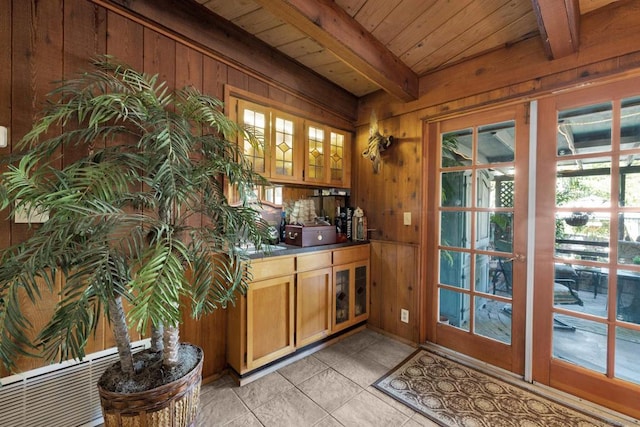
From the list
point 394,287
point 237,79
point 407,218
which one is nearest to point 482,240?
point 407,218

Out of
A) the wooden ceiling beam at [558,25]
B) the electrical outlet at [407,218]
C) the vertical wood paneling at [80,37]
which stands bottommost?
the electrical outlet at [407,218]

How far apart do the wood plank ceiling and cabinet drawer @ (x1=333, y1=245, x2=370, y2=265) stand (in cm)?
150

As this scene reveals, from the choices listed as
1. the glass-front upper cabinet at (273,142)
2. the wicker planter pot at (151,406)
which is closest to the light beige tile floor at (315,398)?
the wicker planter pot at (151,406)

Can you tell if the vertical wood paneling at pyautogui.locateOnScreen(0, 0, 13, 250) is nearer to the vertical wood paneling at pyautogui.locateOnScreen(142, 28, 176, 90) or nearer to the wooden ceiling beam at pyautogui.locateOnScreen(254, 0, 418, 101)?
the vertical wood paneling at pyautogui.locateOnScreen(142, 28, 176, 90)

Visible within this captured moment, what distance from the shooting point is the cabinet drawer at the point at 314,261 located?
2.20 m

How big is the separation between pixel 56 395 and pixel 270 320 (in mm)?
1188

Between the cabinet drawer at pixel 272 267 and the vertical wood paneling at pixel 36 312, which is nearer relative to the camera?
the vertical wood paneling at pixel 36 312

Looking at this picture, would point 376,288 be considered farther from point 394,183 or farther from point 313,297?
point 394,183

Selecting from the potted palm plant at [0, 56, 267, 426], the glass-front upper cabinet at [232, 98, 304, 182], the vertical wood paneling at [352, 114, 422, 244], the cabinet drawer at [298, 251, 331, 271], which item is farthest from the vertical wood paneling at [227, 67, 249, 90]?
the cabinet drawer at [298, 251, 331, 271]

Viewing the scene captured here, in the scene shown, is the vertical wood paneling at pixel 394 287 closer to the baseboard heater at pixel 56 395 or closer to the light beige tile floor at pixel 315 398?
the light beige tile floor at pixel 315 398

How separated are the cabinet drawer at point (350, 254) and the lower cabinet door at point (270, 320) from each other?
52cm

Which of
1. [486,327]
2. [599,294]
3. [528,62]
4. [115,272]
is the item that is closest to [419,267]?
[486,327]

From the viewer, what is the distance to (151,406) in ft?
3.76

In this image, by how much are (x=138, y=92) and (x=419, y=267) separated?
A: 242cm
